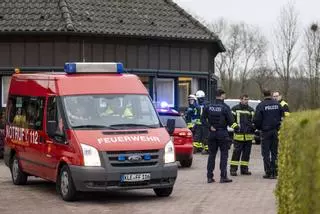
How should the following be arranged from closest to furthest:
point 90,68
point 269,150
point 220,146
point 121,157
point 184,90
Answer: point 121,157, point 90,68, point 220,146, point 269,150, point 184,90

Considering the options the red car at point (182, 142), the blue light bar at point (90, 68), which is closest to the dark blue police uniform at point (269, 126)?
the red car at point (182, 142)

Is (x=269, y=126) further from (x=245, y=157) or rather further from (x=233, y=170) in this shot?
(x=233, y=170)

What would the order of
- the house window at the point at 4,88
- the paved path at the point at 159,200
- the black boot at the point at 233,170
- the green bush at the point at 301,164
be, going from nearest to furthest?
the green bush at the point at 301,164 < the paved path at the point at 159,200 < the black boot at the point at 233,170 < the house window at the point at 4,88

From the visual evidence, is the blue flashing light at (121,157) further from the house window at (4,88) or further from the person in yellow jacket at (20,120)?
the house window at (4,88)

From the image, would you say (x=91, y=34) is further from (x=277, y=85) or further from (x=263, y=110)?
(x=277, y=85)

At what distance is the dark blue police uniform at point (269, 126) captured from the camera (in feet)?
53.2

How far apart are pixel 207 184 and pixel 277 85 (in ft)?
128

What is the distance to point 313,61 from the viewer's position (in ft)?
156

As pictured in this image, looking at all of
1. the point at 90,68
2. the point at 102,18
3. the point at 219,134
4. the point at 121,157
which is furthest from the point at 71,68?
the point at 102,18

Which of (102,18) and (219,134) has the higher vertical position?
(102,18)

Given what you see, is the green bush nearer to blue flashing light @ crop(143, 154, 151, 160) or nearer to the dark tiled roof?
blue flashing light @ crop(143, 154, 151, 160)

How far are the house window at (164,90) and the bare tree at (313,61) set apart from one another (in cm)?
2133

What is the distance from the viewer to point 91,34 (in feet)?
78.2

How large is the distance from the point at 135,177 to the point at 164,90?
550 inches
